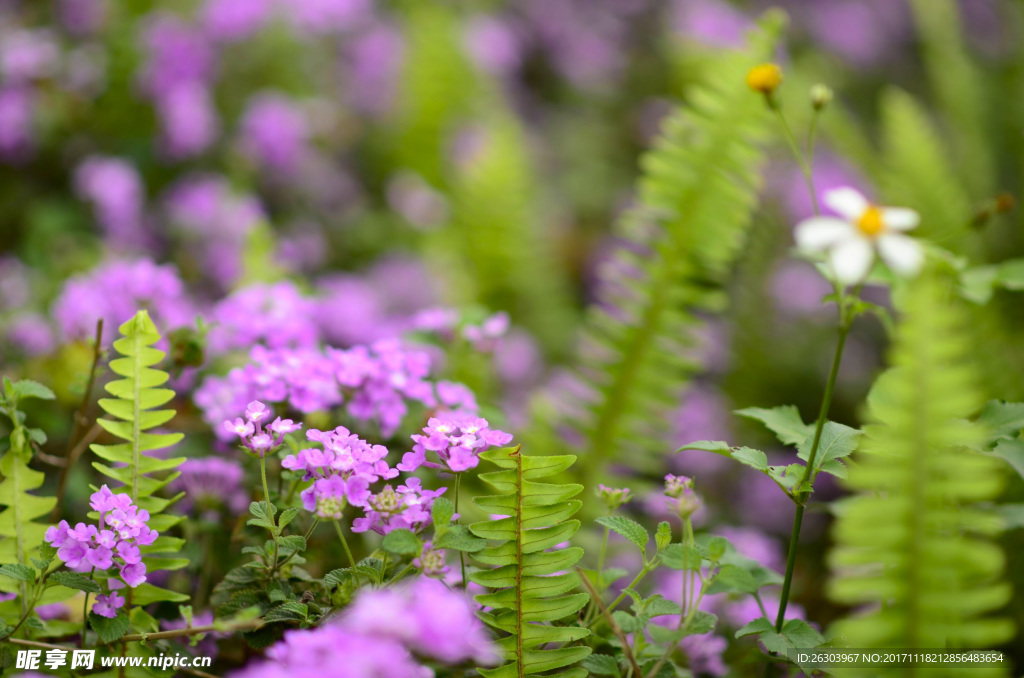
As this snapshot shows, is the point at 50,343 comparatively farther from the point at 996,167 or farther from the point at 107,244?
the point at 996,167

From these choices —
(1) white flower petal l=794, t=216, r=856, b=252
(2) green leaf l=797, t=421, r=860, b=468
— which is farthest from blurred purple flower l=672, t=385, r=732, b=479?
(1) white flower petal l=794, t=216, r=856, b=252

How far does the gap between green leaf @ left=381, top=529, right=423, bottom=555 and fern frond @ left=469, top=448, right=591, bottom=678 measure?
0.09m

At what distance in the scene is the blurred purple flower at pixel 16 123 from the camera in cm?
202

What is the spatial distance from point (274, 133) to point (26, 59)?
71 centimetres

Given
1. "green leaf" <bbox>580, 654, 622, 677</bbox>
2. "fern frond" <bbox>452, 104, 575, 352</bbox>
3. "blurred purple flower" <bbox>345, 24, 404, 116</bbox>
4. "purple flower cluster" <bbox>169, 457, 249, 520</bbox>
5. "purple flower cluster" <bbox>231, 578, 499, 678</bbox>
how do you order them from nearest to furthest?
"purple flower cluster" <bbox>231, 578, 499, 678</bbox>
"green leaf" <bbox>580, 654, 622, 677</bbox>
"purple flower cluster" <bbox>169, 457, 249, 520</bbox>
"fern frond" <bbox>452, 104, 575, 352</bbox>
"blurred purple flower" <bbox>345, 24, 404, 116</bbox>

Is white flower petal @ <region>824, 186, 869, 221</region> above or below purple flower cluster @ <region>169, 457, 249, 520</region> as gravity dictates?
above

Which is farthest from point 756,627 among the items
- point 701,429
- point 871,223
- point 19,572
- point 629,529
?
point 701,429

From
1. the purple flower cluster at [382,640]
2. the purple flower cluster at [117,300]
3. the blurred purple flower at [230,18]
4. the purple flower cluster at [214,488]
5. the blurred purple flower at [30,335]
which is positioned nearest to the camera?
the purple flower cluster at [382,640]

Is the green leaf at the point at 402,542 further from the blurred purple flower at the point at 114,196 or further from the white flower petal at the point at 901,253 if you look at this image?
→ the blurred purple flower at the point at 114,196

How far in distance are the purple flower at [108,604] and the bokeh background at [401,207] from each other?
1.03 feet

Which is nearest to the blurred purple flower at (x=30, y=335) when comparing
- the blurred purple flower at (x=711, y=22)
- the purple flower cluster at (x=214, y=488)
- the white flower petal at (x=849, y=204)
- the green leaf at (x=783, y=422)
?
the purple flower cluster at (x=214, y=488)

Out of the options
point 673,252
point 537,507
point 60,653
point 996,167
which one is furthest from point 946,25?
point 60,653

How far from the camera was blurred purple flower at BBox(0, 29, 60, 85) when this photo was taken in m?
2.06

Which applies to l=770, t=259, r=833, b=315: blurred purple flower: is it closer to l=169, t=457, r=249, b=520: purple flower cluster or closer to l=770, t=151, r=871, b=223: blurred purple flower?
l=770, t=151, r=871, b=223: blurred purple flower
